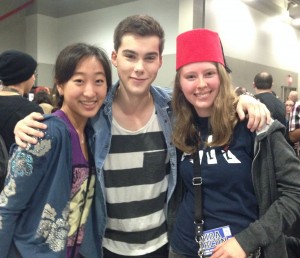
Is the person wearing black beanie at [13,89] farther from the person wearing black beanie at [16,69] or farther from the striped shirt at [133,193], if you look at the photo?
the striped shirt at [133,193]

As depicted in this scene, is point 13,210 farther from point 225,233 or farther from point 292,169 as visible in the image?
point 292,169

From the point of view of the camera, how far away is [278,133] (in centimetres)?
148

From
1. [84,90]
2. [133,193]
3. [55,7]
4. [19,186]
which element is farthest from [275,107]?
[55,7]

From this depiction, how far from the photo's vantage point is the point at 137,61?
181 cm

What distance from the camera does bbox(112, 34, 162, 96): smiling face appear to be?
5.91 ft

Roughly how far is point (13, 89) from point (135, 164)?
166cm

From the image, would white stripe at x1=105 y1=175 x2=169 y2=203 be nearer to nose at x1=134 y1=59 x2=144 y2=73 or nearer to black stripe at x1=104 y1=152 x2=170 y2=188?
black stripe at x1=104 y1=152 x2=170 y2=188

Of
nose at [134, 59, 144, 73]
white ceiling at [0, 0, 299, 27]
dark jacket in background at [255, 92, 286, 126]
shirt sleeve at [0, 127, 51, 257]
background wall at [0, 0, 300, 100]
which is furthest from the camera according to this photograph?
white ceiling at [0, 0, 299, 27]

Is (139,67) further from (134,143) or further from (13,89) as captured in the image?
(13,89)

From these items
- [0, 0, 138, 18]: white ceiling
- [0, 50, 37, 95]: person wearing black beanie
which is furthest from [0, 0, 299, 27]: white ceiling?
[0, 50, 37, 95]: person wearing black beanie

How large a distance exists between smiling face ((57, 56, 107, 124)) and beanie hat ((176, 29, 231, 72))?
1.36ft

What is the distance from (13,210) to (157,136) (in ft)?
2.72

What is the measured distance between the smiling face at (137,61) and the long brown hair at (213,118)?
16 centimetres

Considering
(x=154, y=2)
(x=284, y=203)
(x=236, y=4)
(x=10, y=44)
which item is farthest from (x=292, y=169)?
(x=10, y=44)
